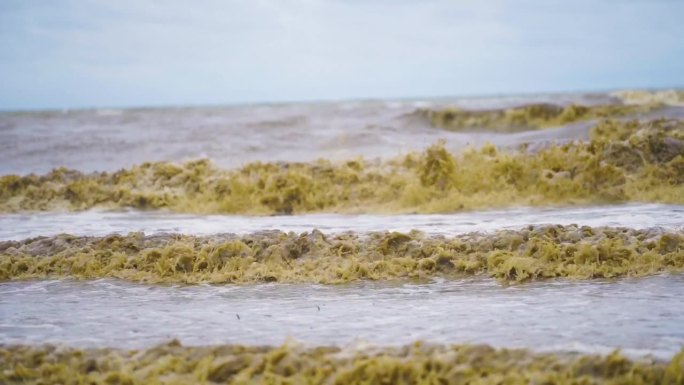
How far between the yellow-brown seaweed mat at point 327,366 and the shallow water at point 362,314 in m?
0.23

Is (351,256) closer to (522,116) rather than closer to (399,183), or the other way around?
(399,183)

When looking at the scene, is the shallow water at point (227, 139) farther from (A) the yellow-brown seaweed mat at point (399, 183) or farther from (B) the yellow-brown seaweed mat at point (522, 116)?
(A) the yellow-brown seaweed mat at point (399, 183)

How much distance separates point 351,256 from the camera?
7.33 metres

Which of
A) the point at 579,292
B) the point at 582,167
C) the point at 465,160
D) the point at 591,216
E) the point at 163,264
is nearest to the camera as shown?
the point at 579,292

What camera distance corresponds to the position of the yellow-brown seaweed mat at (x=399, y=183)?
1180 cm

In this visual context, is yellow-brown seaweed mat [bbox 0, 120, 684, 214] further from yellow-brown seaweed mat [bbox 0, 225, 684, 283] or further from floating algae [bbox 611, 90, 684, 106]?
floating algae [bbox 611, 90, 684, 106]

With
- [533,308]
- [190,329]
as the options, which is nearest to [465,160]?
[533,308]

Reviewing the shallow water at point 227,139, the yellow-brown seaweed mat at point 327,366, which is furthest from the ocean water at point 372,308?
the shallow water at point 227,139

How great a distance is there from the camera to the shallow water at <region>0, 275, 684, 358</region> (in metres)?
4.68

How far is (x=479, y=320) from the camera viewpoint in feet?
16.6

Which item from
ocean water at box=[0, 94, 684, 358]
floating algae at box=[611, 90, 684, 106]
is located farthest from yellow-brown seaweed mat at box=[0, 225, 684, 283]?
floating algae at box=[611, 90, 684, 106]

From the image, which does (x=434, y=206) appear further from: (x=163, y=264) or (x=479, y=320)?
(x=479, y=320)

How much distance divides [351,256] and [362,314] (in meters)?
1.98

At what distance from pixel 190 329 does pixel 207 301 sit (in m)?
0.94
